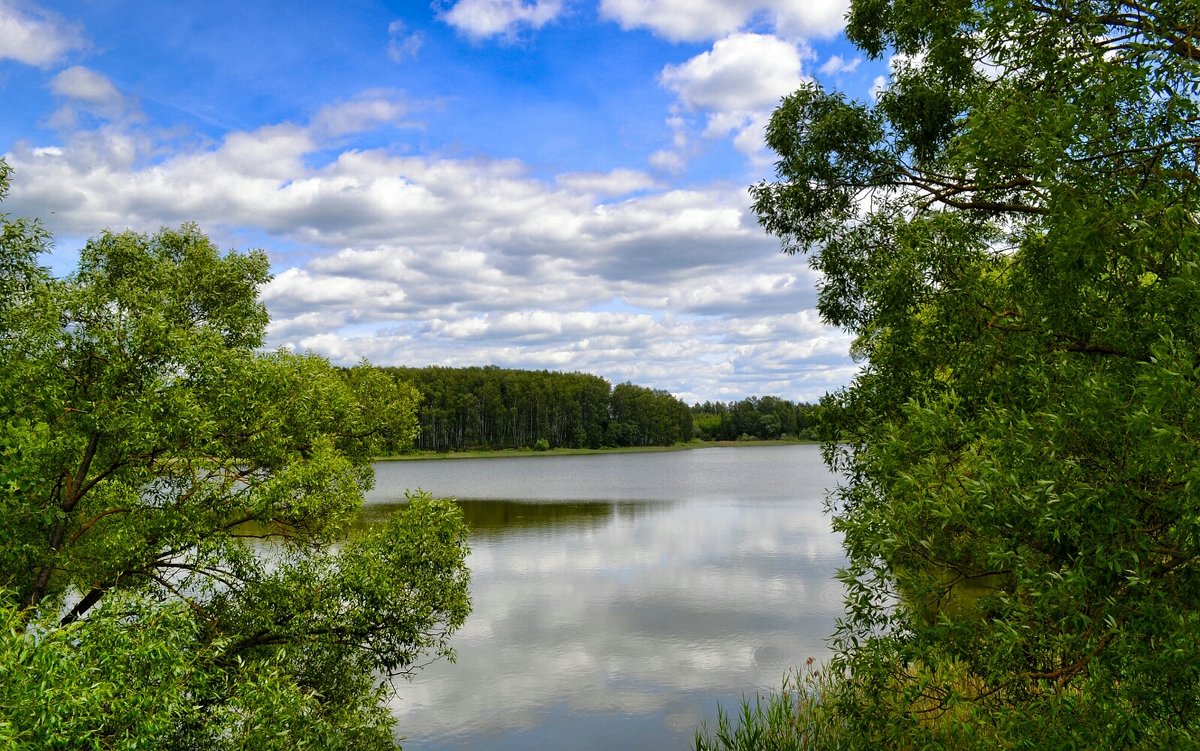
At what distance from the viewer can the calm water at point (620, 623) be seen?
1670 cm

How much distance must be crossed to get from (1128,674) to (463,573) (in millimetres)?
9807

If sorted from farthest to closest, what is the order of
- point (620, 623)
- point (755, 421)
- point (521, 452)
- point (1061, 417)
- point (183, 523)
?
point (755, 421)
point (521, 452)
point (620, 623)
point (183, 523)
point (1061, 417)

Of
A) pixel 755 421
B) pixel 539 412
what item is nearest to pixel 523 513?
pixel 539 412

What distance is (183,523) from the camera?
10273 mm

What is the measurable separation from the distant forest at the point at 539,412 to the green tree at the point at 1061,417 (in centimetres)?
10675

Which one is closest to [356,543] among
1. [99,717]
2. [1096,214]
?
[99,717]

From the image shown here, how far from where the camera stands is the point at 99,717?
6.26 metres

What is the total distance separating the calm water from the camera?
16.7 meters

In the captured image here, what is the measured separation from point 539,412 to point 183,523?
124 meters

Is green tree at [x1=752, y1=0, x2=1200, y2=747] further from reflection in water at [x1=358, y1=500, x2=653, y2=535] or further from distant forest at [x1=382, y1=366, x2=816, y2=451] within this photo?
distant forest at [x1=382, y1=366, x2=816, y2=451]

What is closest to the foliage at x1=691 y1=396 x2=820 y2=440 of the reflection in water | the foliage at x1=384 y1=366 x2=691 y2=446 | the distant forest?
the distant forest

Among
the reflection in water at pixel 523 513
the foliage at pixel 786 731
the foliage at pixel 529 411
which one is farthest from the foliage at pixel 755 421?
the foliage at pixel 786 731

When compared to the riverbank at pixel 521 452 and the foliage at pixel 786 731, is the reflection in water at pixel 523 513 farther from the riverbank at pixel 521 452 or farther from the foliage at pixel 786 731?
the riverbank at pixel 521 452

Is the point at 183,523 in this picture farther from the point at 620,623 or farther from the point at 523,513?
the point at 523,513
